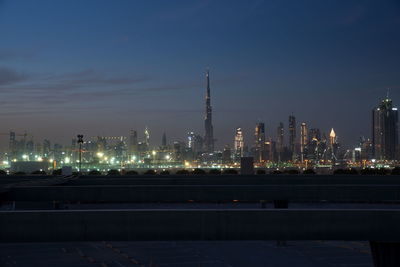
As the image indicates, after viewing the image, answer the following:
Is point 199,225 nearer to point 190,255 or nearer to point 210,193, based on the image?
point 210,193

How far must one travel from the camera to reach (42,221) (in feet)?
42.5

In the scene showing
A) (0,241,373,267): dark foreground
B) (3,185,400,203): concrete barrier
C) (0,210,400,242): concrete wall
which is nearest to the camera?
(0,210,400,242): concrete wall

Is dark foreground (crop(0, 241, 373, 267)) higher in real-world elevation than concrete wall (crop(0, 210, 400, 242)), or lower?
lower

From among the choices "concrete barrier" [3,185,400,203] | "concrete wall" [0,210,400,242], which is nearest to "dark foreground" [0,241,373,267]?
"concrete barrier" [3,185,400,203]

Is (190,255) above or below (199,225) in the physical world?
below

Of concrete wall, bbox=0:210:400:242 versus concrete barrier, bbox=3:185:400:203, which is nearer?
concrete wall, bbox=0:210:400:242

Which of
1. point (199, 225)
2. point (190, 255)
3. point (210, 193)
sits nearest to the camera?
point (199, 225)

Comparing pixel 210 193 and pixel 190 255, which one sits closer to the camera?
pixel 210 193

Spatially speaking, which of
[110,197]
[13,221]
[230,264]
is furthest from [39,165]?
[13,221]

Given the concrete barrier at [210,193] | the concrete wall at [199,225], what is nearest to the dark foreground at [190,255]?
the concrete barrier at [210,193]

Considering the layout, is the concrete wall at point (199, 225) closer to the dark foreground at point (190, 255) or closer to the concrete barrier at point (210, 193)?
the concrete barrier at point (210, 193)

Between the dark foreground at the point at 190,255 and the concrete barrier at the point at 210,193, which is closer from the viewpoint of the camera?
the concrete barrier at the point at 210,193

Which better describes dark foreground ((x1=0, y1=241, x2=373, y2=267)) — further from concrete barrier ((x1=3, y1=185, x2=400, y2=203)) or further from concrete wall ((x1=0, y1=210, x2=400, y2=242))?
concrete wall ((x1=0, y1=210, x2=400, y2=242))

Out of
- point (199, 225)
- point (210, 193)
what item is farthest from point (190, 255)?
point (199, 225)
